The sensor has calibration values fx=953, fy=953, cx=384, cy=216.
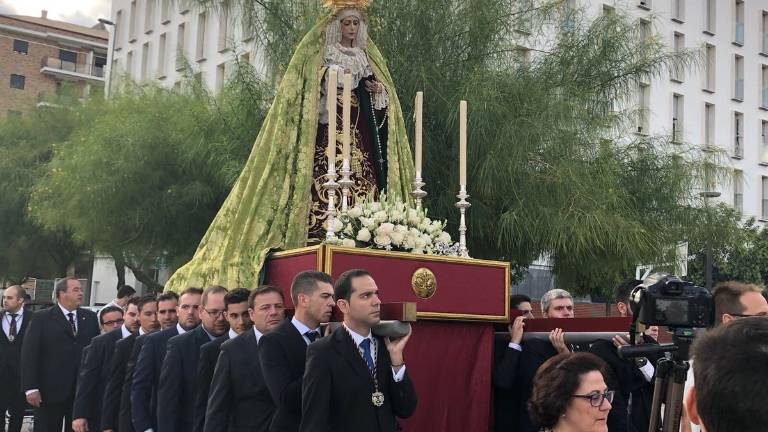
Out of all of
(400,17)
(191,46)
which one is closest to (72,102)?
(191,46)

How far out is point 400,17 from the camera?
10.6 m

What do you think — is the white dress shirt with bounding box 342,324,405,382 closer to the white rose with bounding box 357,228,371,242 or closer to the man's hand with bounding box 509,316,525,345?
the white rose with bounding box 357,228,371,242

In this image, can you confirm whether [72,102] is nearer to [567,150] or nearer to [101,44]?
[567,150]

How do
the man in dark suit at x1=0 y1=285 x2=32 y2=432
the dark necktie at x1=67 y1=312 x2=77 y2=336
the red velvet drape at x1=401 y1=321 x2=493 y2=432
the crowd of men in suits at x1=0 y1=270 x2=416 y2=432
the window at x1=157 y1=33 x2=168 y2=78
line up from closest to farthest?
the crowd of men in suits at x1=0 y1=270 x2=416 y2=432 < the red velvet drape at x1=401 y1=321 x2=493 y2=432 < the dark necktie at x1=67 y1=312 x2=77 y2=336 < the man in dark suit at x1=0 y1=285 x2=32 y2=432 < the window at x1=157 y1=33 x2=168 y2=78

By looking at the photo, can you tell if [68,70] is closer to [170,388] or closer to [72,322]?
[72,322]

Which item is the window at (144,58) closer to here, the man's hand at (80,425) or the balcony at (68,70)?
the balcony at (68,70)

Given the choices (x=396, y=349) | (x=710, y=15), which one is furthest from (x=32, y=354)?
(x=710, y=15)

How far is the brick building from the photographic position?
52.7 metres

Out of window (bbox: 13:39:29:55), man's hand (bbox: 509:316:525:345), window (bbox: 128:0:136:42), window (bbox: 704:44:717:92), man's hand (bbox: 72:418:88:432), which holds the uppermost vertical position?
window (bbox: 13:39:29:55)

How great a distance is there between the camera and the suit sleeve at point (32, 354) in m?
9.33

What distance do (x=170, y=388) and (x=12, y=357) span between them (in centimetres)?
548

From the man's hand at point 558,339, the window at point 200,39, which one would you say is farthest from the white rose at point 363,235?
the window at point 200,39

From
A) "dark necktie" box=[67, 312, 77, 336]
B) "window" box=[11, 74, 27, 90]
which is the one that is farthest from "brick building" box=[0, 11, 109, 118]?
"dark necktie" box=[67, 312, 77, 336]

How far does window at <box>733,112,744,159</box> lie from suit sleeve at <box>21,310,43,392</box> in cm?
3237
